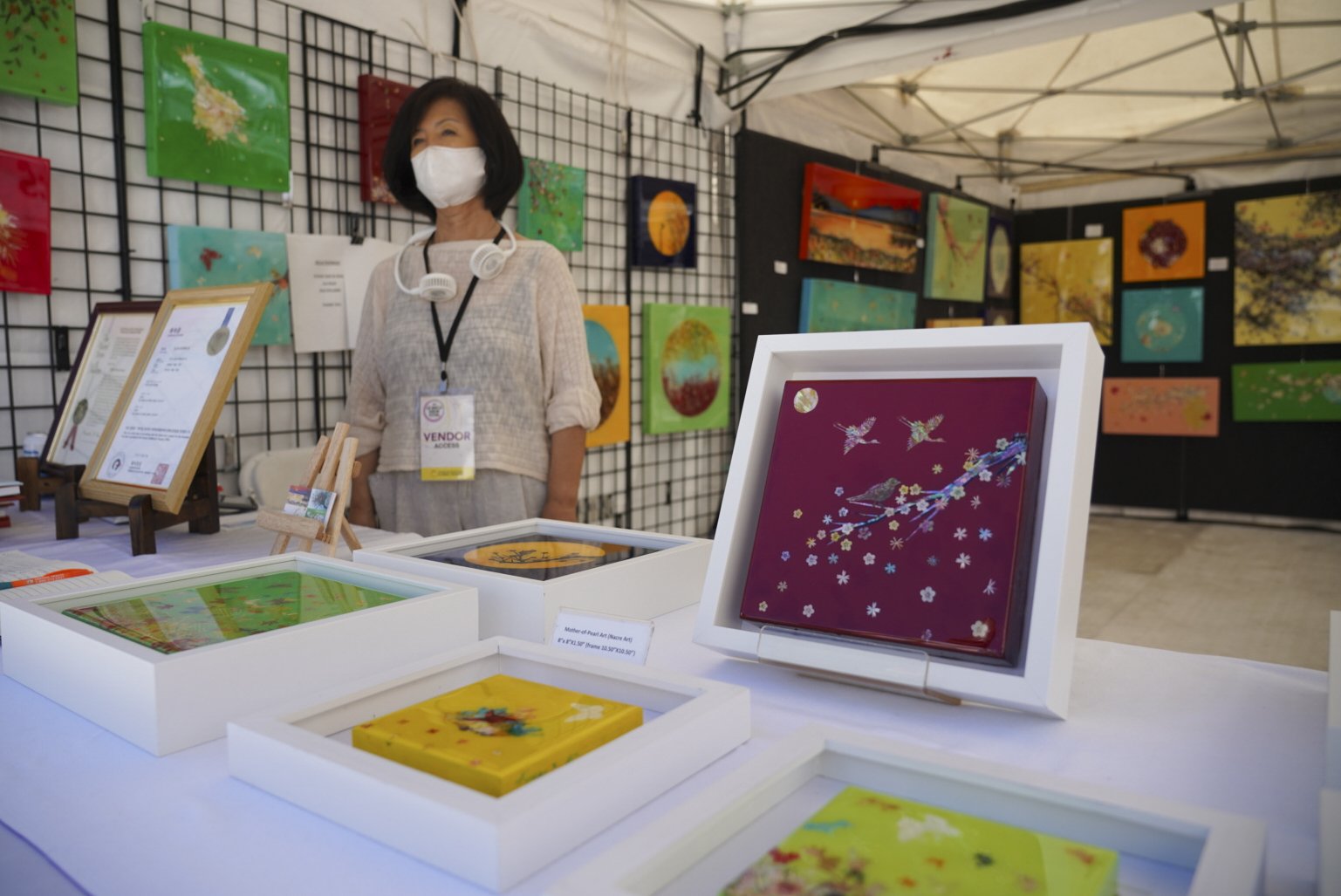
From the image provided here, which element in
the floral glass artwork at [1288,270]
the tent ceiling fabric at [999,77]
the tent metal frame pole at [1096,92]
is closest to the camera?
the tent ceiling fabric at [999,77]

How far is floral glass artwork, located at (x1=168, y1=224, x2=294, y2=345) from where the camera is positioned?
83.3 inches

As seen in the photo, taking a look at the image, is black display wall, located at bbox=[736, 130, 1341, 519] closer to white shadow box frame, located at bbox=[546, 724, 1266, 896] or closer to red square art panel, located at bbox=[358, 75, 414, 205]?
red square art panel, located at bbox=[358, 75, 414, 205]

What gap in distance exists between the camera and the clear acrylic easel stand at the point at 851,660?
779mm

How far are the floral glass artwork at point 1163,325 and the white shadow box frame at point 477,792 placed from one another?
5.96 meters

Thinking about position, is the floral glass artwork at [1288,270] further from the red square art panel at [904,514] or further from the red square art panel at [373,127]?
the red square art panel at [904,514]

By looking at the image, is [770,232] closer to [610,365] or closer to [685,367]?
[685,367]

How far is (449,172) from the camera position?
1.83 metres

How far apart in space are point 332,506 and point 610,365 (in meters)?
2.12

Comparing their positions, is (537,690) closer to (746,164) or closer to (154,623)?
(154,623)

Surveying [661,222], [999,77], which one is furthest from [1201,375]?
[661,222]

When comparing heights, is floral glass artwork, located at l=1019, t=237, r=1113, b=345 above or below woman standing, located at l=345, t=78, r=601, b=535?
above

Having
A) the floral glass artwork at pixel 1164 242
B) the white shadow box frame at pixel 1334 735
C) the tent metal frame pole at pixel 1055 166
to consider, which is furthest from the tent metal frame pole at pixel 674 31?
the floral glass artwork at pixel 1164 242

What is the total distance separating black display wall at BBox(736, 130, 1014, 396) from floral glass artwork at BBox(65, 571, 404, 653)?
2.93m

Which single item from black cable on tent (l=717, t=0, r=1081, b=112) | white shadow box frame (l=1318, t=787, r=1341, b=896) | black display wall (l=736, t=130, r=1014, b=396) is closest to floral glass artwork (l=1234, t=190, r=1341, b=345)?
black display wall (l=736, t=130, r=1014, b=396)
